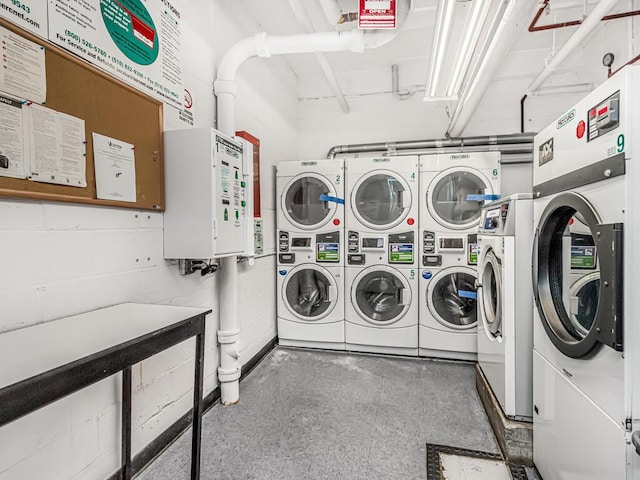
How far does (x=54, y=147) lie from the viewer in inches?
46.9

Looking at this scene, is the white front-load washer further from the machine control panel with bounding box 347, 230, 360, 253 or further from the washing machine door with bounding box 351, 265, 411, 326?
the machine control panel with bounding box 347, 230, 360, 253

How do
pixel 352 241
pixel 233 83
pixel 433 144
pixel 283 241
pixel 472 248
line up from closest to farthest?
pixel 233 83 → pixel 472 248 → pixel 352 241 → pixel 283 241 → pixel 433 144

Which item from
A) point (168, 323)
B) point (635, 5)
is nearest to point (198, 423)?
point (168, 323)

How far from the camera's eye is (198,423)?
4.51ft

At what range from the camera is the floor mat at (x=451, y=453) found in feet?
5.28

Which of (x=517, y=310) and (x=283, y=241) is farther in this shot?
(x=283, y=241)

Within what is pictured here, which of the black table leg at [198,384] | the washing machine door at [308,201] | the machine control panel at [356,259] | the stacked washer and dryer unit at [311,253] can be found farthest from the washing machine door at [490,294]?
the black table leg at [198,384]

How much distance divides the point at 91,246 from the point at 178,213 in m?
0.47

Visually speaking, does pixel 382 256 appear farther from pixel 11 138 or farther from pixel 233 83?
pixel 11 138

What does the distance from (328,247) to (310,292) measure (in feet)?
1.77

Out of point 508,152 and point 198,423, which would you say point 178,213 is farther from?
point 508,152

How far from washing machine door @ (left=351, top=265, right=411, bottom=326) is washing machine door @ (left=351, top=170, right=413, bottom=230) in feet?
1.49

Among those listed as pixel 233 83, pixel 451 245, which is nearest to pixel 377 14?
pixel 233 83

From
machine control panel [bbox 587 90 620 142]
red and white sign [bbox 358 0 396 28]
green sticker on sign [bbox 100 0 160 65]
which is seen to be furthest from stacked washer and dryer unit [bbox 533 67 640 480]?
green sticker on sign [bbox 100 0 160 65]
